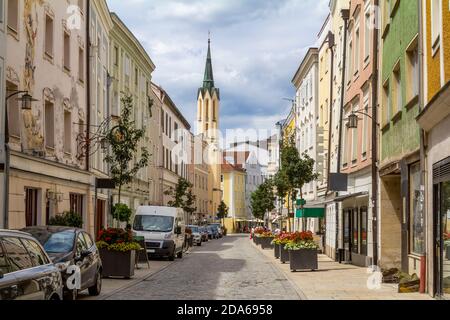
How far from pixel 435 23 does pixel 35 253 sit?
9873mm

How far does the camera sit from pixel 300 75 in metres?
57.8

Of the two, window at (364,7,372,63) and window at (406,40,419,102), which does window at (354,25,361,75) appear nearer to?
window at (364,7,372,63)

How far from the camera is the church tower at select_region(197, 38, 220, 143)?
4717 inches

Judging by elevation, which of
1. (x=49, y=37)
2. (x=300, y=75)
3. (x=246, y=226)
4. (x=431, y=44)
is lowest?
(x=246, y=226)

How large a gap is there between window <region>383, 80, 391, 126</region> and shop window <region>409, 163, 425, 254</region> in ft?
11.1

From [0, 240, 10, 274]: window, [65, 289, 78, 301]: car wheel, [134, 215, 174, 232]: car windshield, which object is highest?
[0, 240, 10, 274]: window

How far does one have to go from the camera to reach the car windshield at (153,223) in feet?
111

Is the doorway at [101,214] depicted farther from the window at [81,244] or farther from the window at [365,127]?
the window at [81,244]

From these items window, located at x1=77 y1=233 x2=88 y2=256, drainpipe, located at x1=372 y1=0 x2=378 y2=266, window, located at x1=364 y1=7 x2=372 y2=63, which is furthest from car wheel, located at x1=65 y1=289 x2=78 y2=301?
window, located at x1=364 y1=7 x2=372 y2=63

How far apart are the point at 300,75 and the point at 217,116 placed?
64072 millimetres

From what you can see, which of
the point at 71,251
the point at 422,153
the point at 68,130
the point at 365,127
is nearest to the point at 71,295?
the point at 71,251

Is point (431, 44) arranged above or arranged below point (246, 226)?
above
